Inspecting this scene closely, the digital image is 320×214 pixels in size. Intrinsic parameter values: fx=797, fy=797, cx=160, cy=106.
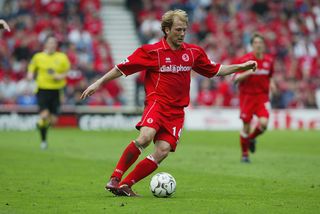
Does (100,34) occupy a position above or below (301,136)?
above

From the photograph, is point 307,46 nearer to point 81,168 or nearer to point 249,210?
point 81,168

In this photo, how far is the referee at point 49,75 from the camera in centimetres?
1977

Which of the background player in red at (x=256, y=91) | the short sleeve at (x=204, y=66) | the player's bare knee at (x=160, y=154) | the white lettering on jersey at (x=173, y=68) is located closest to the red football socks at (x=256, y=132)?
the background player in red at (x=256, y=91)

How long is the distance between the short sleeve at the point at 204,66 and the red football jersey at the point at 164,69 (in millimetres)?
116

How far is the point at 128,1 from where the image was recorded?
36.2 metres

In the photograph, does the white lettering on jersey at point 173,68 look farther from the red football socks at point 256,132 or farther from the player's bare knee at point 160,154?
the red football socks at point 256,132

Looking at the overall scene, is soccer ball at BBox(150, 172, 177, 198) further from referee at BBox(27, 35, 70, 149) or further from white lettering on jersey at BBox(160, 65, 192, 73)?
referee at BBox(27, 35, 70, 149)

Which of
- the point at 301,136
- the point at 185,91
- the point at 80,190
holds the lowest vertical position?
the point at 301,136

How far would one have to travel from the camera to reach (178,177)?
42.8ft

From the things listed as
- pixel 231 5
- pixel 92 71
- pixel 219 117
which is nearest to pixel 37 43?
pixel 92 71

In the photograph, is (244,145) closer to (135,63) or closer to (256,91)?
(256,91)

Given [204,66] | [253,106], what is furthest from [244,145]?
[204,66]

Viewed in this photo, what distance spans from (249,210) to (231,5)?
27.7 metres

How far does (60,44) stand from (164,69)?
65.9 ft
